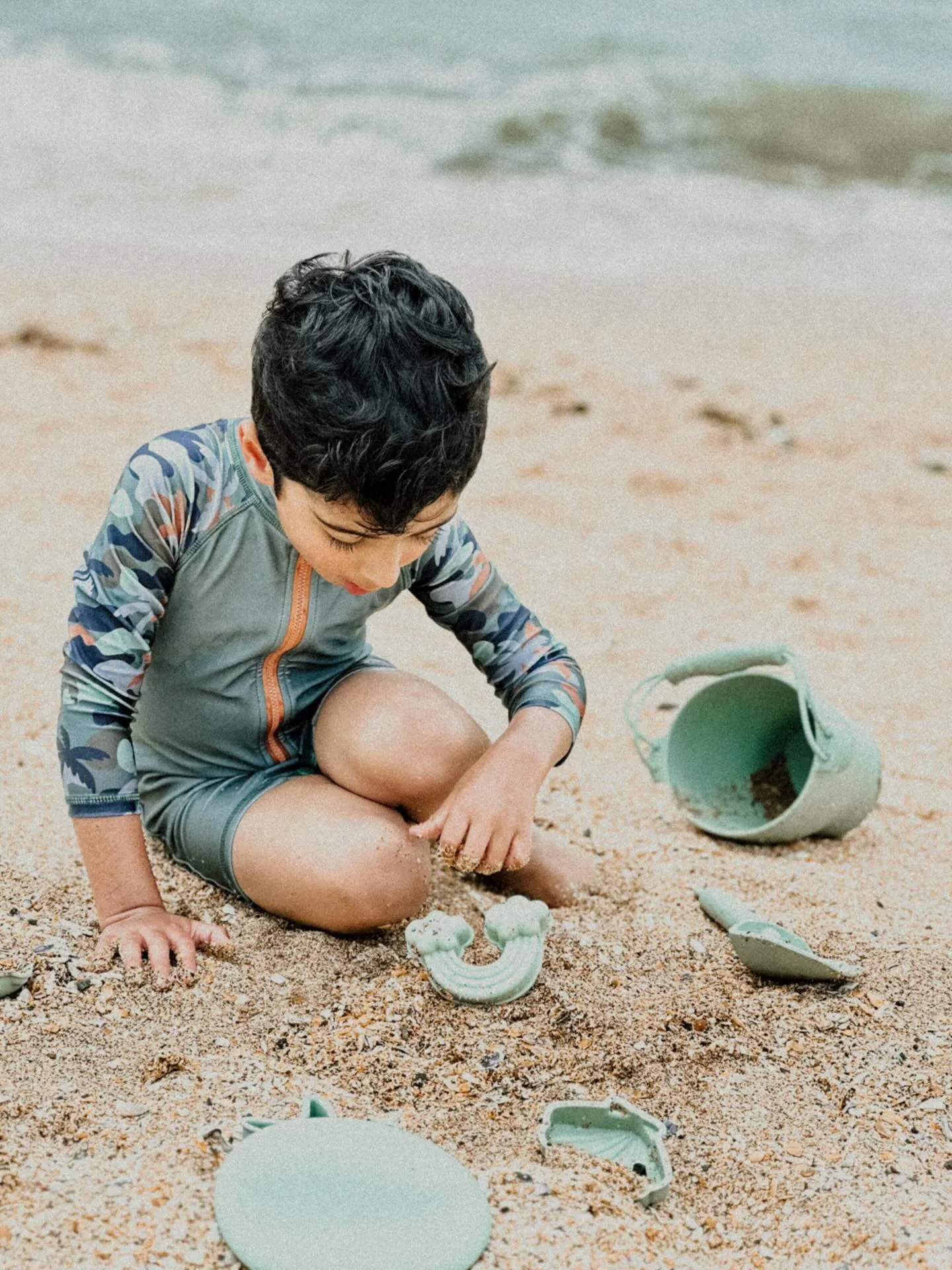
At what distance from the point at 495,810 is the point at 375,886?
21 cm

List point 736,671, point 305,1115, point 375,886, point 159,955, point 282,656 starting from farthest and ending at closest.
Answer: point 736,671
point 282,656
point 375,886
point 159,955
point 305,1115

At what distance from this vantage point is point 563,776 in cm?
277

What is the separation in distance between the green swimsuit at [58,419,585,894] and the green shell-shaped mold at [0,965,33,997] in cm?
23

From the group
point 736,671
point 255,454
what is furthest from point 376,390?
point 736,671

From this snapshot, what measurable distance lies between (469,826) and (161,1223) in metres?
0.71

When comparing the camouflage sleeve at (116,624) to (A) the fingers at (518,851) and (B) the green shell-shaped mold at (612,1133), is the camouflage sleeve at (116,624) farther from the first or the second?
(B) the green shell-shaped mold at (612,1133)

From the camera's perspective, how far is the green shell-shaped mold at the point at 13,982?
1834 mm

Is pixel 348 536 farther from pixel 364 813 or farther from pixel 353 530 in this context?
pixel 364 813

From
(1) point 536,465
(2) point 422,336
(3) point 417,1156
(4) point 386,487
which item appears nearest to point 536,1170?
(3) point 417,1156

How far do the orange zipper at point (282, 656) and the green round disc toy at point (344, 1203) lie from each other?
2.55 ft

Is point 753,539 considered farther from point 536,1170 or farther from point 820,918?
point 536,1170

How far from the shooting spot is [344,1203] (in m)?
1.45

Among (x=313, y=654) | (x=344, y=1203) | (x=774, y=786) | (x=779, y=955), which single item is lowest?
(x=774, y=786)

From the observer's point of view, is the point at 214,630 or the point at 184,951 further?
the point at 214,630
